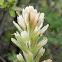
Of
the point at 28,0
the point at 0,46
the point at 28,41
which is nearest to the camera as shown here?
the point at 28,41

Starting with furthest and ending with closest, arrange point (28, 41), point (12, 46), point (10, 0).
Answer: point (12, 46) < point (10, 0) < point (28, 41)

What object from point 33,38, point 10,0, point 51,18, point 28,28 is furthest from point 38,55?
point 51,18

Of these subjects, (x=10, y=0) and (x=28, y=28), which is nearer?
(x=28, y=28)

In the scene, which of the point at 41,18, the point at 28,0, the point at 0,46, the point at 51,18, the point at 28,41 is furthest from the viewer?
the point at 51,18

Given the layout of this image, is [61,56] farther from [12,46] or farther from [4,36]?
[4,36]

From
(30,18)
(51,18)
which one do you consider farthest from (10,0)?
(51,18)

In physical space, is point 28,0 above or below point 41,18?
above

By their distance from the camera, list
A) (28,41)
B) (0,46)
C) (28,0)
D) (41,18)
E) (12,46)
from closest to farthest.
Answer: (28,41)
(41,18)
(0,46)
(12,46)
(28,0)

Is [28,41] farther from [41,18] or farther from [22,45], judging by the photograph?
[41,18]

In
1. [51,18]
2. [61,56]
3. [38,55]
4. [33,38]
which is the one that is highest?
[51,18]
